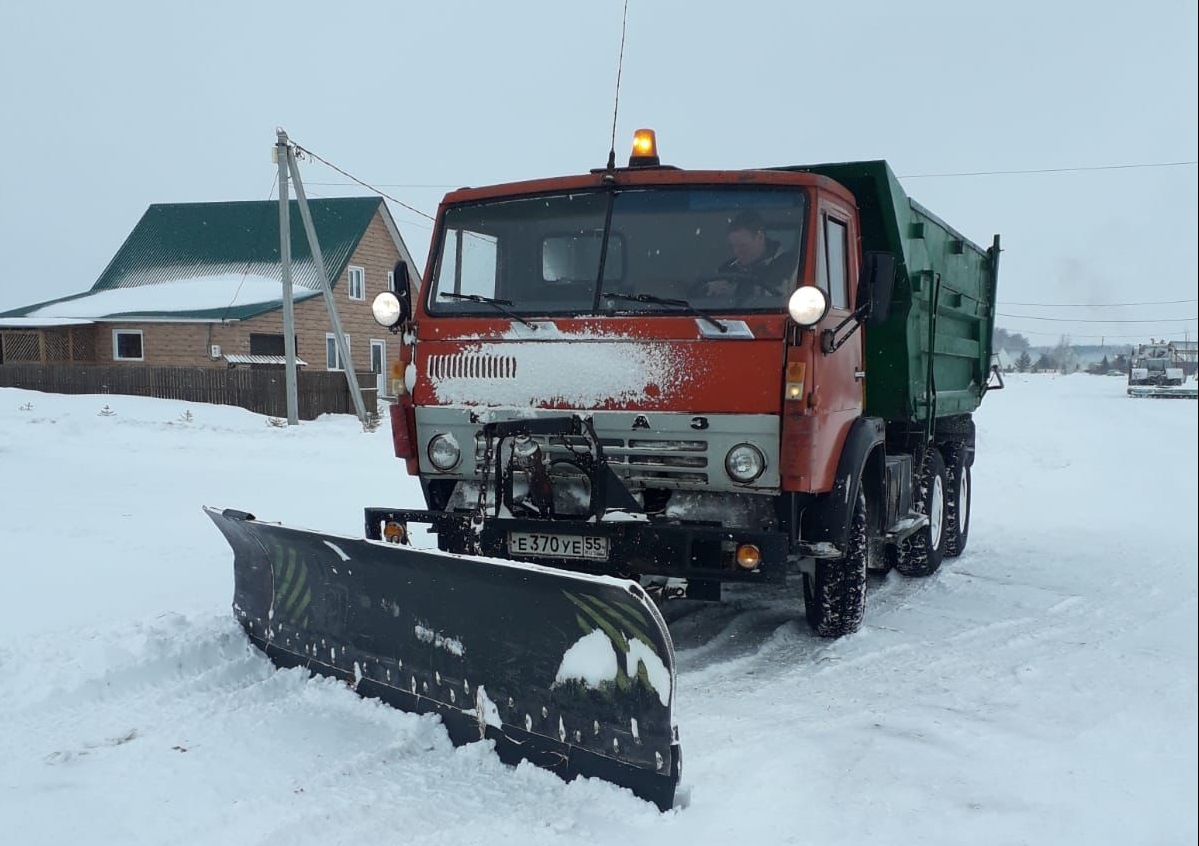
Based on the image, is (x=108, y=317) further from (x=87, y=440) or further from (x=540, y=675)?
(x=540, y=675)

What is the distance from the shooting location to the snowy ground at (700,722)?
3.38 metres

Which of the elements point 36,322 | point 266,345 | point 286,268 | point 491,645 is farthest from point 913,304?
point 36,322

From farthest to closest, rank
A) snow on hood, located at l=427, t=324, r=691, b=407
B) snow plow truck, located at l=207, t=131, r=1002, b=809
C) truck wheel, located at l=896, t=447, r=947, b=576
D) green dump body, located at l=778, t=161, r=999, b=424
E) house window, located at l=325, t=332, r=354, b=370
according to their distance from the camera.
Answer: house window, located at l=325, t=332, r=354, b=370 < truck wheel, located at l=896, t=447, r=947, b=576 < green dump body, located at l=778, t=161, r=999, b=424 < snow on hood, located at l=427, t=324, r=691, b=407 < snow plow truck, located at l=207, t=131, r=1002, b=809

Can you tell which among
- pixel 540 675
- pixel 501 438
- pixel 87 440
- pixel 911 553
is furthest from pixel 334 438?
pixel 540 675

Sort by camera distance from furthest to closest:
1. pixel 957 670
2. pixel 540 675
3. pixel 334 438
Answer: pixel 334 438 < pixel 957 670 < pixel 540 675

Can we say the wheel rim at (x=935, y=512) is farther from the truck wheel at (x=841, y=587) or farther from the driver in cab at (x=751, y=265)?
the driver in cab at (x=751, y=265)

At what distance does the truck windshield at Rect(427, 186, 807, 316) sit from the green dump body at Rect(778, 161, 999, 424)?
1.25 metres

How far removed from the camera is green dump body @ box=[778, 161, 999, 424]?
6070mm

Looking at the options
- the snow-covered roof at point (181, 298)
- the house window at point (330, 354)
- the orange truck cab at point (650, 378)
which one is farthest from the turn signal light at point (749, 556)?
the house window at point (330, 354)

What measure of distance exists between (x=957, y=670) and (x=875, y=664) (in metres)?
0.41

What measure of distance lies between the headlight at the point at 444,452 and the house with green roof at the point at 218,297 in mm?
23347

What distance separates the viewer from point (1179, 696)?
15.4 feet

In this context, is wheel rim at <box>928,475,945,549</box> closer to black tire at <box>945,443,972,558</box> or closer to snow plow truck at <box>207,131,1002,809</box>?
black tire at <box>945,443,972,558</box>

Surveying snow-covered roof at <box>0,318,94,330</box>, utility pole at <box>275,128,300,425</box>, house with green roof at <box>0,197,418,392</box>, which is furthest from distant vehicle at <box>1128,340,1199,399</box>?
snow-covered roof at <box>0,318,94,330</box>
